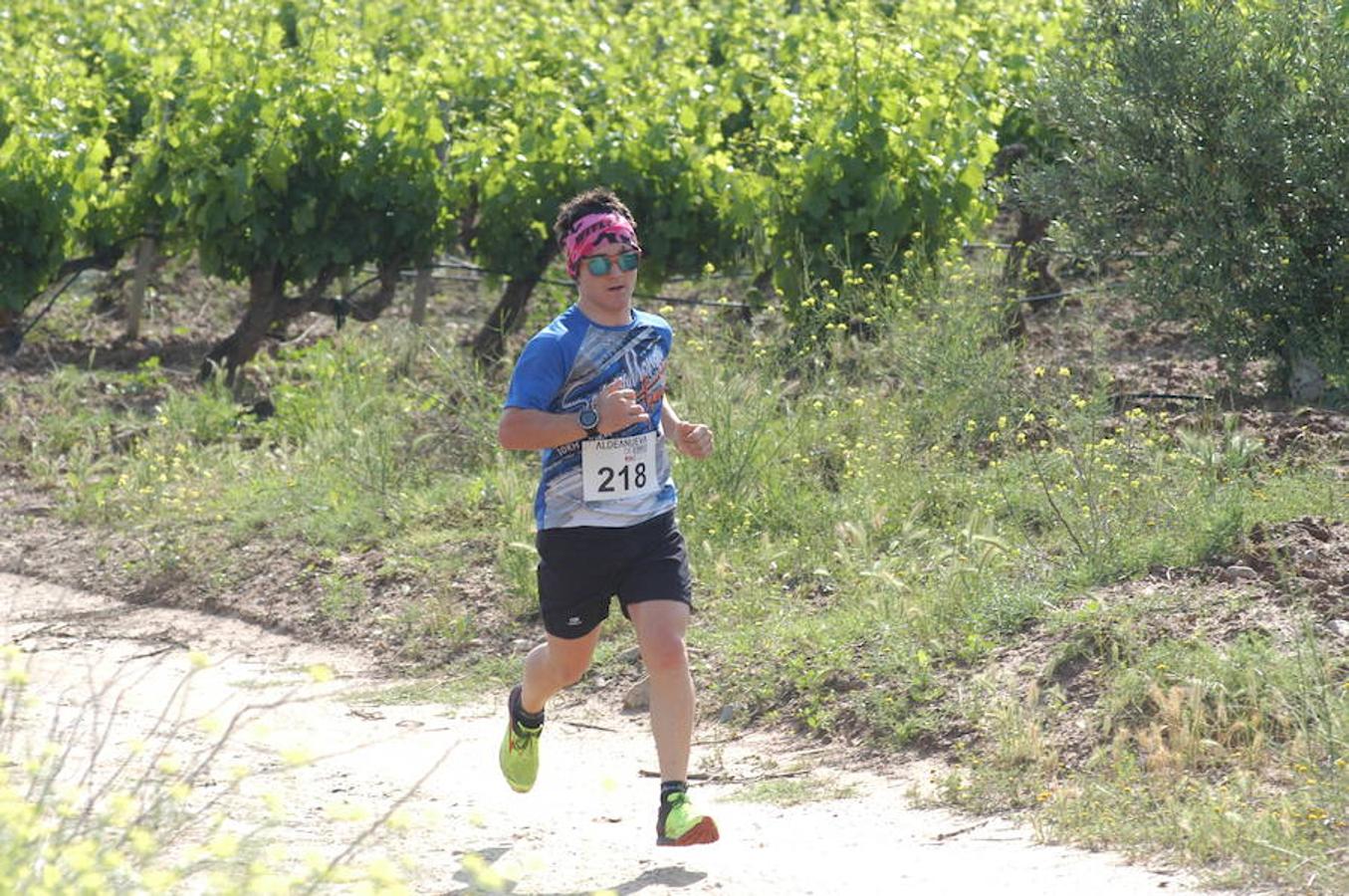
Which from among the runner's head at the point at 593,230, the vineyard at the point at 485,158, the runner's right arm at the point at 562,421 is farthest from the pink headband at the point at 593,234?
the vineyard at the point at 485,158

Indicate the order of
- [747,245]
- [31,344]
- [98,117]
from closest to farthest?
[747,245]
[98,117]
[31,344]

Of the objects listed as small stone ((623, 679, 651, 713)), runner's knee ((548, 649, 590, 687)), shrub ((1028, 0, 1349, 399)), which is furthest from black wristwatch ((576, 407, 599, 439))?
shrub ((1028, 0, 1349, 399))

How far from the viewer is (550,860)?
18.4 feet

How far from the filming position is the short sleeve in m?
5.51

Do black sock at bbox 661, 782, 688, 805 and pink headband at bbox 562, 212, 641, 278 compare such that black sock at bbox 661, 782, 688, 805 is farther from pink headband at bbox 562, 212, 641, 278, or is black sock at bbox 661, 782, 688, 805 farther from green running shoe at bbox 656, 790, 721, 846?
pink headband at bbox 562, 212, 641, 278

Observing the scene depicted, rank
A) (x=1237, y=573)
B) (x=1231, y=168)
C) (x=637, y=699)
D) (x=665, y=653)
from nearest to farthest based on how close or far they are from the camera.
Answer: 1. (x=665, y=653)
2. (x=1237, y=573)
3. (x=637, y=699)
4. (x=1231, y=168)

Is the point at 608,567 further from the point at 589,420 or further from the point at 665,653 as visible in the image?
the point at 589,420

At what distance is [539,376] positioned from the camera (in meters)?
5.52

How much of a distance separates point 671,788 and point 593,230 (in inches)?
60.0

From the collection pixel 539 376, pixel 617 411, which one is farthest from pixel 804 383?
pixel 617 411

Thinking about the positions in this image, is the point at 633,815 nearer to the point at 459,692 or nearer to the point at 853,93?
the point at 459,692

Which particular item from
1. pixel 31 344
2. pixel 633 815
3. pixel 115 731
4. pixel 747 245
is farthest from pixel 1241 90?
pixel 31 344

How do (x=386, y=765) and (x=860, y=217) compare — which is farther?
(x=860, y=217)

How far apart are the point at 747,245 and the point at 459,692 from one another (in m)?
4.88
